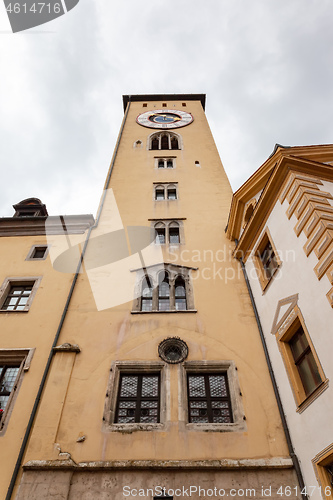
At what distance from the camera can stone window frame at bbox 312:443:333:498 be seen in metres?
7.64

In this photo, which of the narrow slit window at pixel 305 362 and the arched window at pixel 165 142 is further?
the arched window at pixel 165 142

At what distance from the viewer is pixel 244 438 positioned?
9.48 m

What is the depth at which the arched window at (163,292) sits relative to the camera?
527 inches

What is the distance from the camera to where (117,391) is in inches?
422

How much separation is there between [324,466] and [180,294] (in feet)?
23.9

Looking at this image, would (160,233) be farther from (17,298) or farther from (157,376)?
(157,376)

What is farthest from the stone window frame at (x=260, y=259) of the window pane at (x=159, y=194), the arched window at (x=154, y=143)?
the arched window at (x=154, y=143)

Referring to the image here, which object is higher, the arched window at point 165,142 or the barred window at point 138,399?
the arched window at point 165,142

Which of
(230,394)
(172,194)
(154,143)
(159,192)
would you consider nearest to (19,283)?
(159,192)

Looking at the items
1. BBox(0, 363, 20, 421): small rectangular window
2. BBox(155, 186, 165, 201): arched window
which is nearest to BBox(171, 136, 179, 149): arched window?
BBox(155, 186, 165, 201): arched window

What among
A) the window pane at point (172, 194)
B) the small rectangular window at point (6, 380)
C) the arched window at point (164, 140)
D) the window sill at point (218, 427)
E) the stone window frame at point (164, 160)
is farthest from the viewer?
the arched window at point (164, 140)

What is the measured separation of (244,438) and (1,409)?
22.7 ft

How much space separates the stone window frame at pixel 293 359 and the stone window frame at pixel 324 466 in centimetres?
109

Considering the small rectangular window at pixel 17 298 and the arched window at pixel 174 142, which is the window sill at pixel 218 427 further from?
the arched window at pixel 174 142
